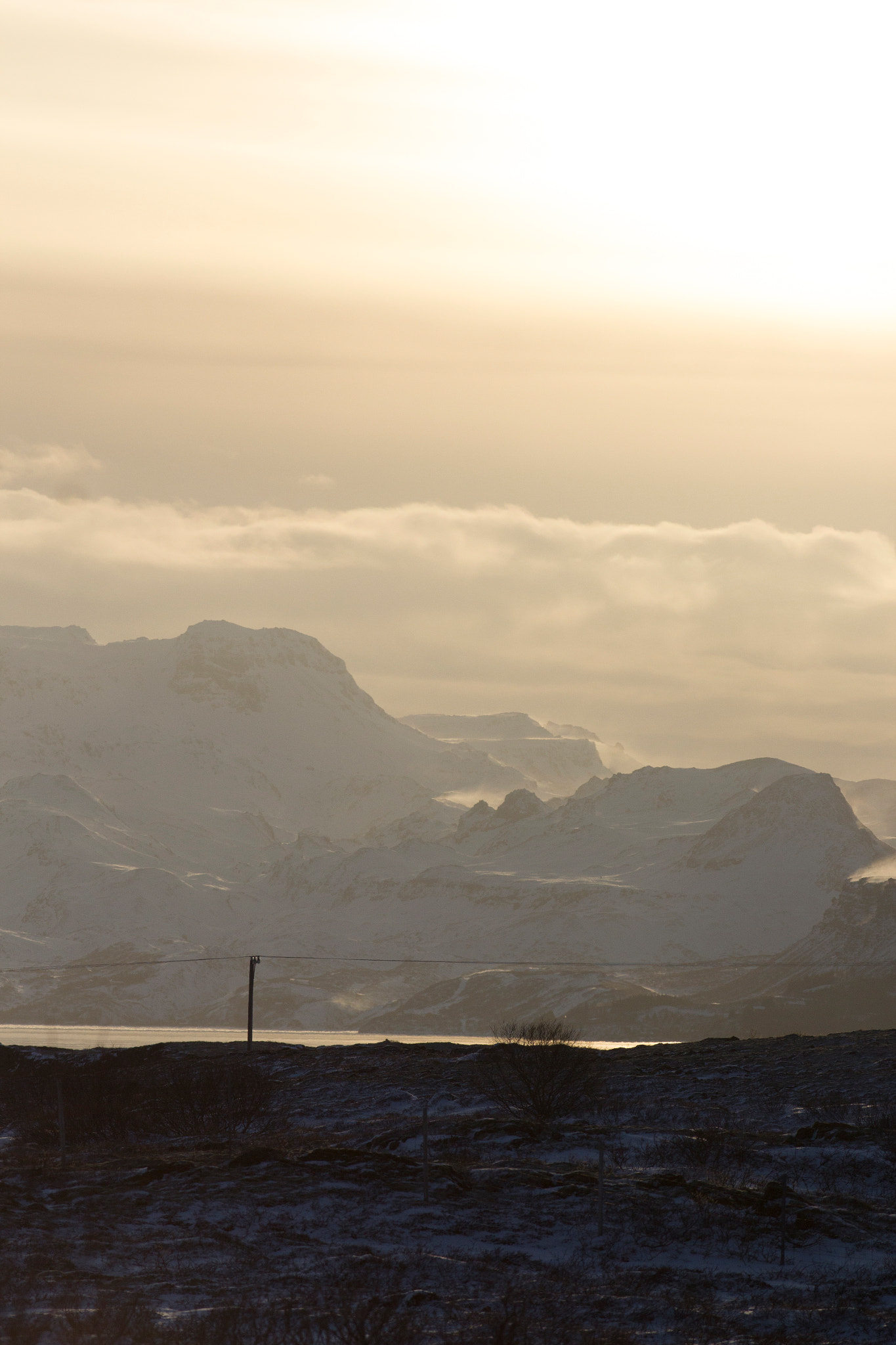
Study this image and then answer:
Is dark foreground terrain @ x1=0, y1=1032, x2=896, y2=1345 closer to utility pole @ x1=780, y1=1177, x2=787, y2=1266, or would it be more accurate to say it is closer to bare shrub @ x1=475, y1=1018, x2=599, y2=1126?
utility pole @ x1=780, y1=1177, x2=787, y2=1266

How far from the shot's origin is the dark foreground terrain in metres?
30.6

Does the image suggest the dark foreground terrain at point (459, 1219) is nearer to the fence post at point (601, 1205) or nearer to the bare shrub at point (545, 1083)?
the fence post at point (601, 1205)

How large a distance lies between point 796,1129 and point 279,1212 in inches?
879

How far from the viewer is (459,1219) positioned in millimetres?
39938

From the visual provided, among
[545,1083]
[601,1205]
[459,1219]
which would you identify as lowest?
[459,1219]

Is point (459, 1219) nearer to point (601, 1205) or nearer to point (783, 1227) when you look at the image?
point (601, 1205)

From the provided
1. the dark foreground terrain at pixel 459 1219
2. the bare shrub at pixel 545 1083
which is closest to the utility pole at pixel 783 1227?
the dark foreground terrain at pixel 459 1219

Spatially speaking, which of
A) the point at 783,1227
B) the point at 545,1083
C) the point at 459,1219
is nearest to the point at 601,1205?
the point at 459,1219

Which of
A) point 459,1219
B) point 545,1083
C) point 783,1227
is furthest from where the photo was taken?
point 545,1083

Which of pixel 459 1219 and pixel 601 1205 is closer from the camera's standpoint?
pixel 601 1205

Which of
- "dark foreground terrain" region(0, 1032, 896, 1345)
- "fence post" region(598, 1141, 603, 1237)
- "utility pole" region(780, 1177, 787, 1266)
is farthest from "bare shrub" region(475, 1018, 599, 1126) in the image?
"utility pole" region(780, 1177, 787, 1266)

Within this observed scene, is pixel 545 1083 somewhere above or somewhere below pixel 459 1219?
above

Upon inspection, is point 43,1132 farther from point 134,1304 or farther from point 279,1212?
point 134,1304

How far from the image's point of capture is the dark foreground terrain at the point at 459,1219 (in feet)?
100
